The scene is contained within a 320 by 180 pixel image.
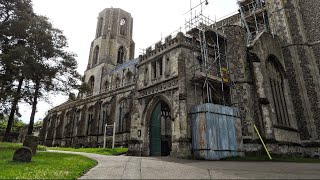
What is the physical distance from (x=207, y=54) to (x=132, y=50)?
1334 inches

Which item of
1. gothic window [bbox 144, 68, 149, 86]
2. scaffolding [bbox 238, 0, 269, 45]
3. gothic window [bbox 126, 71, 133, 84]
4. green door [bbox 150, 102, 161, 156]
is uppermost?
scaffolding [bbox 238, 0, 269, 45]

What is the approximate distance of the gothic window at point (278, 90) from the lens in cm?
1747

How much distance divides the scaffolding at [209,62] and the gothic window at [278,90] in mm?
3806

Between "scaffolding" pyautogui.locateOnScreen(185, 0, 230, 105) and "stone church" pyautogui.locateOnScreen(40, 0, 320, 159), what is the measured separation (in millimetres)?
77

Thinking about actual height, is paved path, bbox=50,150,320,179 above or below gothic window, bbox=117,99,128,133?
below

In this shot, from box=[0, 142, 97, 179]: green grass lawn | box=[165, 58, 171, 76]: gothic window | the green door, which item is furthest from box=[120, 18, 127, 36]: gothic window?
box=[0, 142, 97, 179]: green grass lawn

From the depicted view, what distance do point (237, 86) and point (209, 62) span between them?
314 centimetres

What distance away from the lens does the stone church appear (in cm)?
1494

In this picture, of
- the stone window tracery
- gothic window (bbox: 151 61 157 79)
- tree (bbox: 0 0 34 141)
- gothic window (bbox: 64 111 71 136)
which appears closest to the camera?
tree (bbox: 0 0 34 141)

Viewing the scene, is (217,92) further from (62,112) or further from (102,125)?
(62,112)

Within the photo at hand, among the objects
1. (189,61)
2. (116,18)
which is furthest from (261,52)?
(116,18)

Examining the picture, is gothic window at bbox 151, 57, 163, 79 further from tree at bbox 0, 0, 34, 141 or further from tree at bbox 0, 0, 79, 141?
tree at bbox 0, 0, 34, 141

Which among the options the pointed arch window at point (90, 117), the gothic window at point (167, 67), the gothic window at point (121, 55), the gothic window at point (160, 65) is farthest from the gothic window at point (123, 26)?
the gothic window at point (167, 67)

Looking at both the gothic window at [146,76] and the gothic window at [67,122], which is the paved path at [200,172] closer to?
the gothic window at [146,76]
